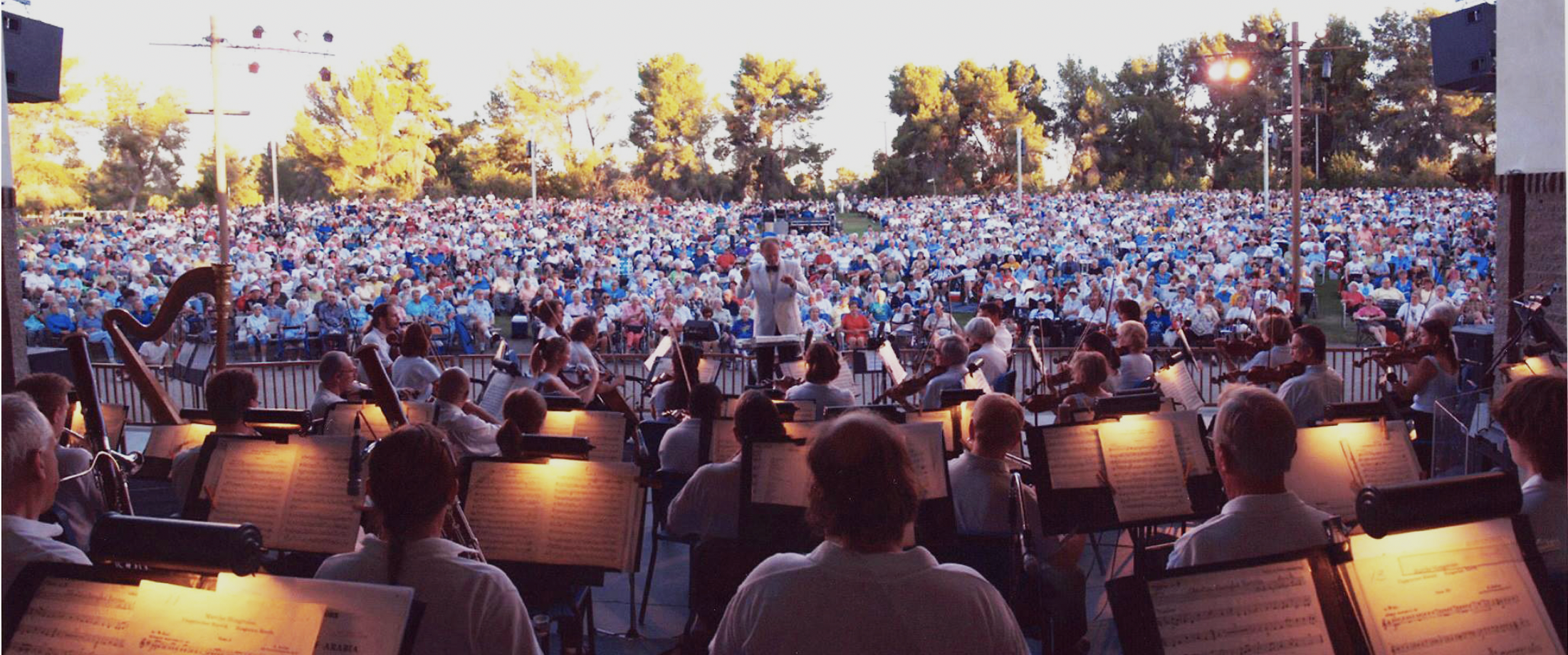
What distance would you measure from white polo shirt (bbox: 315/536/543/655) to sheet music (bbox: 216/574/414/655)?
0.32m

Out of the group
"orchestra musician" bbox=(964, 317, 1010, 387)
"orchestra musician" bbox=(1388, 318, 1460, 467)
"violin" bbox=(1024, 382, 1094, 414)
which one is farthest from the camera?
"orchestra musician" bbox=(964, 317, 1010, 387)

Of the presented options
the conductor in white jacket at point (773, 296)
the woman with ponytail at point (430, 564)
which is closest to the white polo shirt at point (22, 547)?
the woman with ponytail at point (430, 564)

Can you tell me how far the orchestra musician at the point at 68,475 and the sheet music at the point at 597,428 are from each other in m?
1.77

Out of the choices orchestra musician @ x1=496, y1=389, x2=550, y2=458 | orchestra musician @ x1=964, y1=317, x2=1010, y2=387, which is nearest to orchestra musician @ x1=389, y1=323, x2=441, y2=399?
orchestra musician @ x1=496, y1=389, x2=550, y2=458

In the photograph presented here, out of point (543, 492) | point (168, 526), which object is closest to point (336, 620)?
point (168, 526)

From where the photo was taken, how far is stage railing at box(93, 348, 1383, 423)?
1079cm

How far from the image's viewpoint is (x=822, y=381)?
6387 millimetres

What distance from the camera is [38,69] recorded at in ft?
31.2

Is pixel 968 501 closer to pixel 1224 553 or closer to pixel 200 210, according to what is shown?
pixel 1224 553

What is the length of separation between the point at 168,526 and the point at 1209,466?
3.52 metres

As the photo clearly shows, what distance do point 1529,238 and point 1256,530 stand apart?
9863 mm

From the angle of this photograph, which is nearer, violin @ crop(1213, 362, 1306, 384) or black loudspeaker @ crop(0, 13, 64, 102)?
violin @ crop(1213, 362, 1306, 384)

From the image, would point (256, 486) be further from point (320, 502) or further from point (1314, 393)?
point (1314, 393)

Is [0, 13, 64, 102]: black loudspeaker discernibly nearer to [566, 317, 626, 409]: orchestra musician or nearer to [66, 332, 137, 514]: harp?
[566, 317, 626, 409]: orchestra musician
